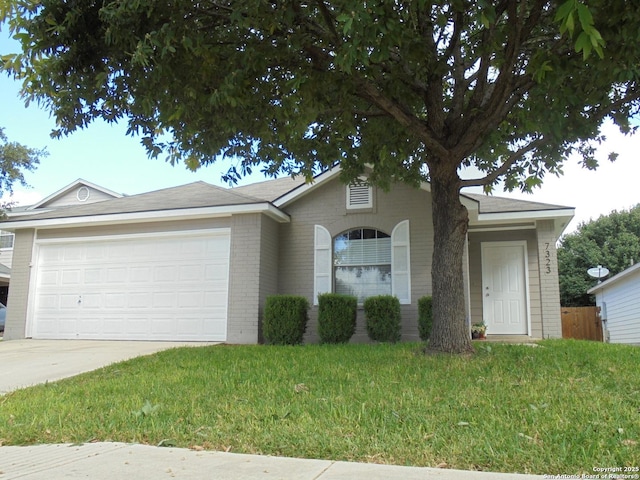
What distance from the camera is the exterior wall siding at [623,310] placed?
52.3 feet

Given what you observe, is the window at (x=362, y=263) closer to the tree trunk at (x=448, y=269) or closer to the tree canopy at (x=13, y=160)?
the tree trunk at (x=448, y=269)

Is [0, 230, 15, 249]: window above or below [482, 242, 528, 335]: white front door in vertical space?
above

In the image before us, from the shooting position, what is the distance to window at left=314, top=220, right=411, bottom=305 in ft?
37.2

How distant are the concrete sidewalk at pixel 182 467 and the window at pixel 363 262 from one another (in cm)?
806

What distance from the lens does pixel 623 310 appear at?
56.6 ft

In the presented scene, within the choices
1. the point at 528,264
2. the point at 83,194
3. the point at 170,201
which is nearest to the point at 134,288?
the point at 170,201

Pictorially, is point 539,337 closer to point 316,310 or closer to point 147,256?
point 316,310

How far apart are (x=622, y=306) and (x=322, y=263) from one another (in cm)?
1200

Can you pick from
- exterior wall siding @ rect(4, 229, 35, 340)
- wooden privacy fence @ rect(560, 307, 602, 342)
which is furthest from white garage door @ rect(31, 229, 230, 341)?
wooden privacy fence @ rect(560, 307, 602, 342)

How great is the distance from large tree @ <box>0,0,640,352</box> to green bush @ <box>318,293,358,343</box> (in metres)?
3.20

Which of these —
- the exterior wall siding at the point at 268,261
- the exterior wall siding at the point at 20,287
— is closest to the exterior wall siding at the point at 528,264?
the exterior wall siding at the point at 268,261

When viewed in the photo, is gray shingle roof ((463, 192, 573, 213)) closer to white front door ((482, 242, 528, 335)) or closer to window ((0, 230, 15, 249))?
white front door ((482, 242, 528, 335))

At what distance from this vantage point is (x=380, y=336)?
1026cm

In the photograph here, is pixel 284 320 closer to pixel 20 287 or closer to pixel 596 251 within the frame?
pixel 20 287
